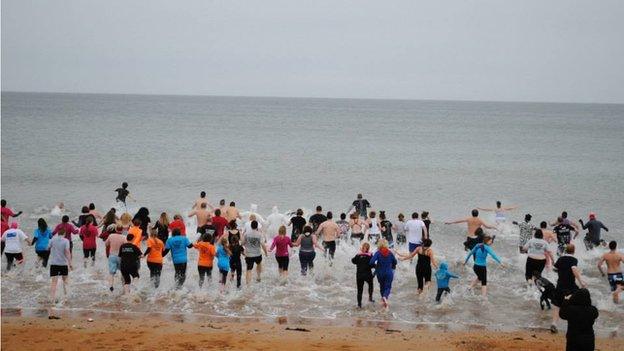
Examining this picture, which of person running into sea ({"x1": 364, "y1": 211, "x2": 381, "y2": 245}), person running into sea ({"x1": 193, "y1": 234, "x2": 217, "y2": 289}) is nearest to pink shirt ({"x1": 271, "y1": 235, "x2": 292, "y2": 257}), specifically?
person running into sea ({"x1": 193, "y1": 234, "x2": 217, "y2": 289})

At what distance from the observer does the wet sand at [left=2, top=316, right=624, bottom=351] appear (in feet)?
31.6

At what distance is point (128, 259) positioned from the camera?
40.4 ft

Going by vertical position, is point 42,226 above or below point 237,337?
above

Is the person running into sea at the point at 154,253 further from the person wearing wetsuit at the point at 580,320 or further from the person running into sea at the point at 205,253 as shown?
the person wearing wetsuit at the point at 580,320

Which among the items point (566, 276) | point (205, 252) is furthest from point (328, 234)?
point (566, 276)

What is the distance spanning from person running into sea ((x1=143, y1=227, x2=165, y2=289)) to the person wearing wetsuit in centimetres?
822

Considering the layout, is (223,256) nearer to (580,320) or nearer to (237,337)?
(237,337)

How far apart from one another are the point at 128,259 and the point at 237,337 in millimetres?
3471

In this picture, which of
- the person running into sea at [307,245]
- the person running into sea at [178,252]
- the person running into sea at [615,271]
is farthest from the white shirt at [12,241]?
the person running into sea at [615,271]

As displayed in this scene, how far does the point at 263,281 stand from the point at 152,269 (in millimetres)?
2646

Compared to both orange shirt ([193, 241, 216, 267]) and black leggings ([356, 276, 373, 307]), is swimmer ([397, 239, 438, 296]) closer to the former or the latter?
black leggings ([356, 276, 373, 307])

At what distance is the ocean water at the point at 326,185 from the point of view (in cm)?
1265

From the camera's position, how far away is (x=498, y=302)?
1321 centimetres

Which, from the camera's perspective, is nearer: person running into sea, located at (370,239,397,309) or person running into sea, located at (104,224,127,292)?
person running into sea, located at (370,239,397,309)
